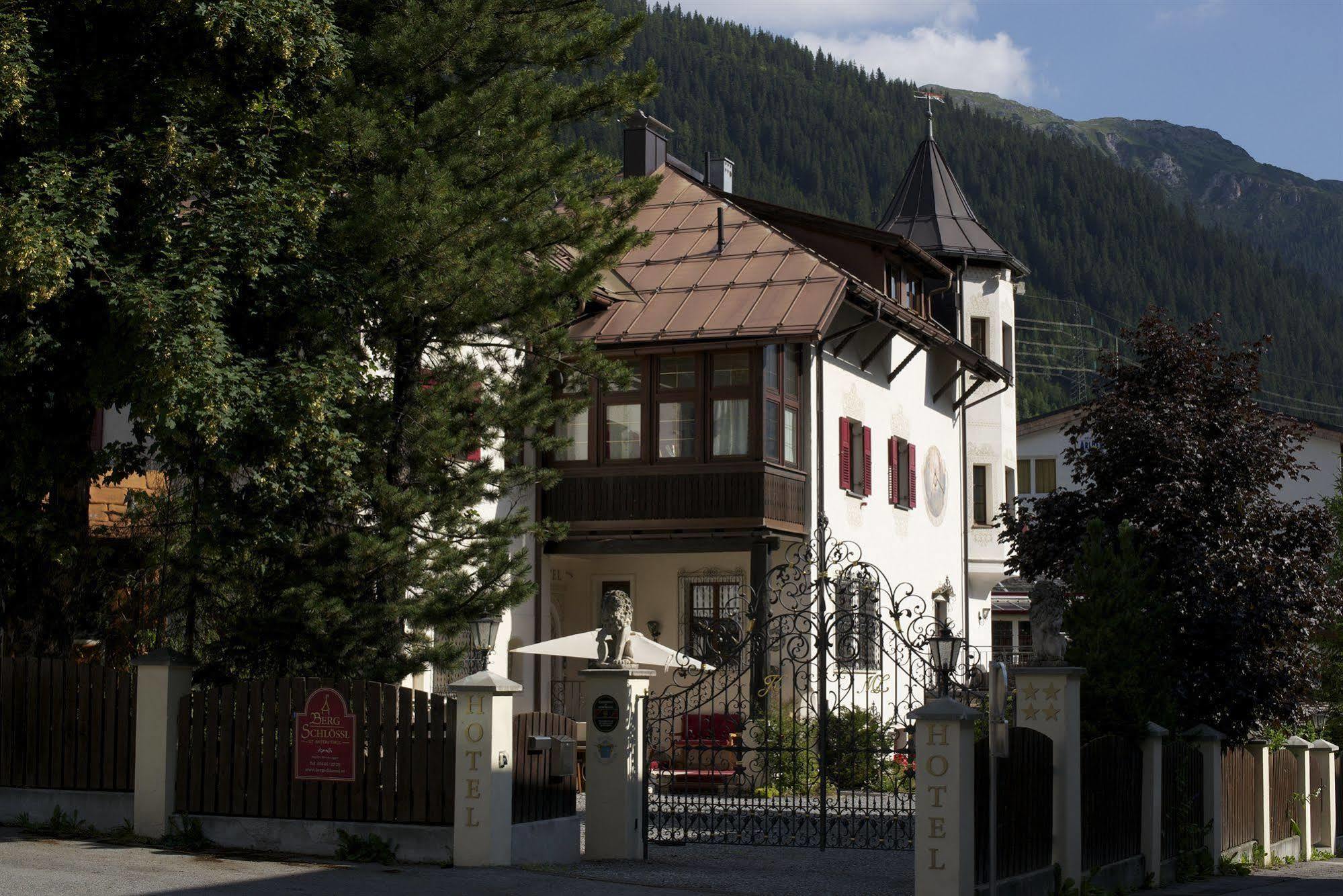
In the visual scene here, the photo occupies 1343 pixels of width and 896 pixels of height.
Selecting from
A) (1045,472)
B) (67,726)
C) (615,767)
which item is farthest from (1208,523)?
(1045,472)

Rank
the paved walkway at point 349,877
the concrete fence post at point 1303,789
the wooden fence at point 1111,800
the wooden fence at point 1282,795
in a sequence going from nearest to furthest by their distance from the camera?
1. the paved walkway at point 349,877
2. the wooden fence at point 1111,800
3. the wooden fence at point 1282,795
4. the concrete fence post at point 1303,789

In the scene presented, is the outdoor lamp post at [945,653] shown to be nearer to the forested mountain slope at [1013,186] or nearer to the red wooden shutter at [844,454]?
the red wooden shutter at [844,454]

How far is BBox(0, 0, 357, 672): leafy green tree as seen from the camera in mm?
14797

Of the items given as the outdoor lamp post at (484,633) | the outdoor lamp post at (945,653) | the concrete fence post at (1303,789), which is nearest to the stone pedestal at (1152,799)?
the outdoor lamp post at (945,653)

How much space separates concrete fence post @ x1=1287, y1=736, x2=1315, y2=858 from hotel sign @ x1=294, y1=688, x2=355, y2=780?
13758mm

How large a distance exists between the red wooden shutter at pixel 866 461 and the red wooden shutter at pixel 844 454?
0.67 metres

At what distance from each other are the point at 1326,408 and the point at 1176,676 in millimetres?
121052

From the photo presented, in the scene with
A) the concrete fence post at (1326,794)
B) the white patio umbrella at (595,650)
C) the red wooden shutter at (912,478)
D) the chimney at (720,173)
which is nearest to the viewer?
the white patio umbrella at (595,650)

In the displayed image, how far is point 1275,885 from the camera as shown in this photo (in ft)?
56.3

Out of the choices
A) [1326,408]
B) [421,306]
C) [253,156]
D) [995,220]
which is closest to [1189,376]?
[421,306]

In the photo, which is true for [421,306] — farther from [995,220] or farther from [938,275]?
[995,220]

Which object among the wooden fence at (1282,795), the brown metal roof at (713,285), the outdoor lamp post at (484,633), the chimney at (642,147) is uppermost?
the chimney at (642,147)

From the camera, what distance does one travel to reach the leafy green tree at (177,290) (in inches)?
583

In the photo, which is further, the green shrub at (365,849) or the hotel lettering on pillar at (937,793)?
the green shrub at (365,849)
